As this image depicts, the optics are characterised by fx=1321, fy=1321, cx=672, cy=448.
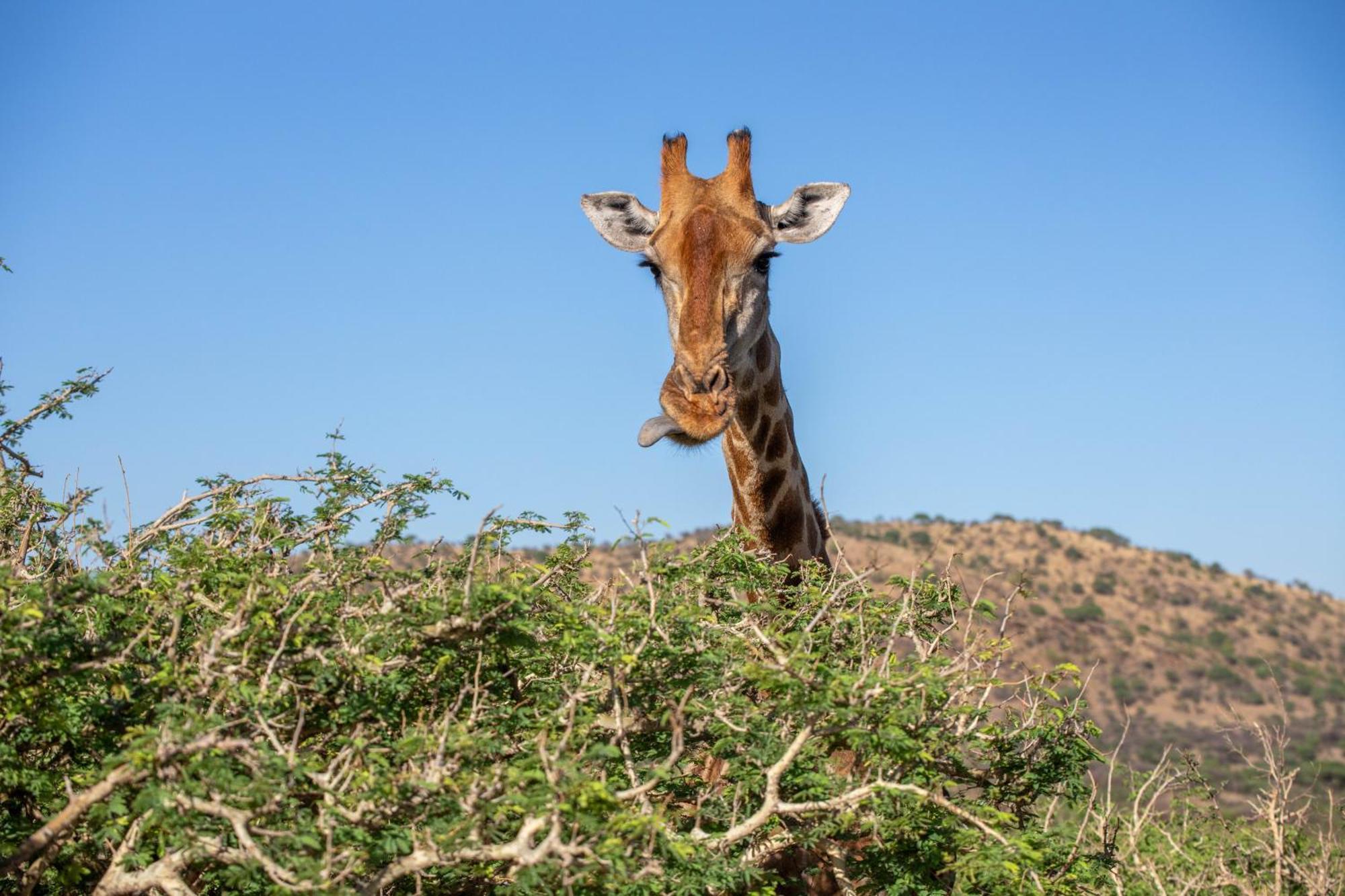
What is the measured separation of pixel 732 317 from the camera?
6480 millimetres

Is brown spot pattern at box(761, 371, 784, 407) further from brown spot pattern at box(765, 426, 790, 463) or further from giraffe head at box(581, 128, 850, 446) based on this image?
giraffe head at box(581, 128, 850, 446)

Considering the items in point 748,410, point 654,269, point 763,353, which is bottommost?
point 748,410

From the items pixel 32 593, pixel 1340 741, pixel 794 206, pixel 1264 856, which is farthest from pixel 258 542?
pixel 1340 741

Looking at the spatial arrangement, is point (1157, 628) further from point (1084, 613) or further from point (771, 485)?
point (771, 485)

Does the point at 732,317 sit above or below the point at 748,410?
above

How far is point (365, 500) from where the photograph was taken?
5.57 metres

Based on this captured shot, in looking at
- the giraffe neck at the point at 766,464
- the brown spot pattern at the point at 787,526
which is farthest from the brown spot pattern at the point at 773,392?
the brown spot pattern at the point at 787,526

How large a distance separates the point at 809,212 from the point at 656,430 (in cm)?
210

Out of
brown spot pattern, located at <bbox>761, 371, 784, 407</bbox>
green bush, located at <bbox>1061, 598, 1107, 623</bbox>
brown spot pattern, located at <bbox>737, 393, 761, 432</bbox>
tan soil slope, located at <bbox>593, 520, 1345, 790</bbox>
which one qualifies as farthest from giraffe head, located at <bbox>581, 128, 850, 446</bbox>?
green bush, located at <bbox>1061, 598, 1107, 623</bbox>

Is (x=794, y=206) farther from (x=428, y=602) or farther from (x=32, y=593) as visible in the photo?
(x=32, y=593)

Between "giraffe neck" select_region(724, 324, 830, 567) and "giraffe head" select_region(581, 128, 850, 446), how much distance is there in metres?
Result: 0.23

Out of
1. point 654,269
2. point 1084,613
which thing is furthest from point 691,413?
point 1084,613

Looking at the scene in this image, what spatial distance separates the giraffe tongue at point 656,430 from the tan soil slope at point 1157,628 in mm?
23945

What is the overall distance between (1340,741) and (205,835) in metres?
33.5
